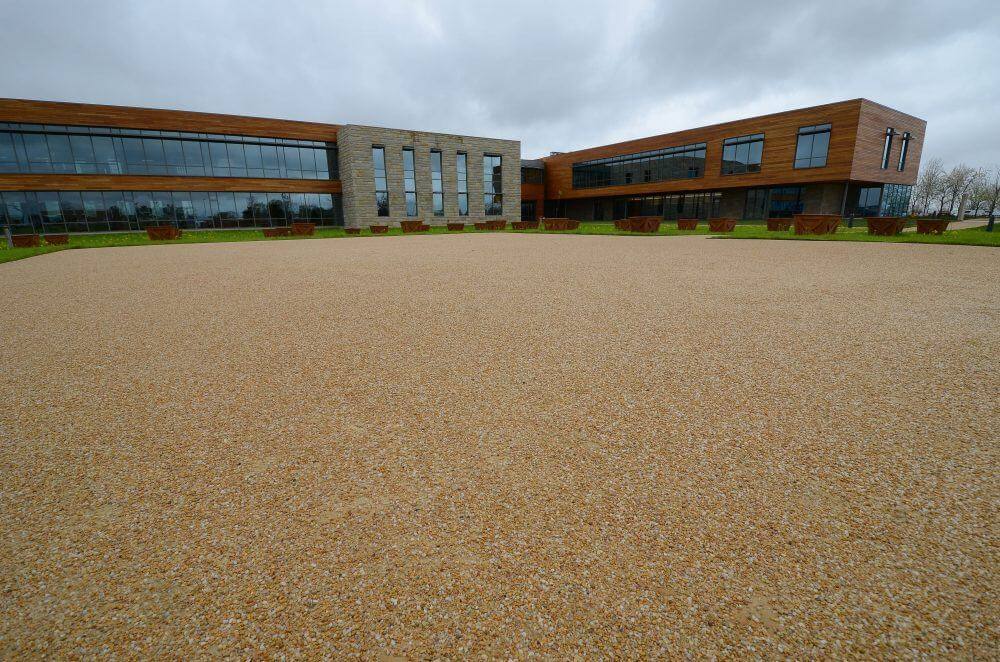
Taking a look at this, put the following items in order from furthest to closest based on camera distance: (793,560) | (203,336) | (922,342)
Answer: (203,336) < (922,342) < (793,560)

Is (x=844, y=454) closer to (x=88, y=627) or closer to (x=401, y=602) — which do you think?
(x=401, y=602)

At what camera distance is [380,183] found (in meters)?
36.5

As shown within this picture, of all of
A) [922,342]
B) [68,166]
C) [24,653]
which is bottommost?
[24,653]

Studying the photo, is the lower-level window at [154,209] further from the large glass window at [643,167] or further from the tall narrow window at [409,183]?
the large glass window at [643,167]

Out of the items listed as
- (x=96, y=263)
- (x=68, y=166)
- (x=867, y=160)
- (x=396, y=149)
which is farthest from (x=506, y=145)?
(x=96, y=263)

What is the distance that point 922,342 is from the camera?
4.40m

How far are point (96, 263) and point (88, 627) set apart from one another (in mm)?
16254

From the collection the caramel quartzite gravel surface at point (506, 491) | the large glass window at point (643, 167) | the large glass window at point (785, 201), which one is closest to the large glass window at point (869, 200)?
the large glass window at point (785, 201)

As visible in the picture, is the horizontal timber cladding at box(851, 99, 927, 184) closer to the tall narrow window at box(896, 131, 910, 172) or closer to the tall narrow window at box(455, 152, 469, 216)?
the tall narrow window at box(896, 131, 910, 172)

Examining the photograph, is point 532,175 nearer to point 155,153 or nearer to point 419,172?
point 419,172

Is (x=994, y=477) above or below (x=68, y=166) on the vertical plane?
below

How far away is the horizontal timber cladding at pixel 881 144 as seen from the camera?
28.8m

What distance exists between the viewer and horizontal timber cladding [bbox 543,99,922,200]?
94.6ft

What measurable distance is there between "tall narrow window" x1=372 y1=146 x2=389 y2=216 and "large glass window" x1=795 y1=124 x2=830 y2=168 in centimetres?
3077
